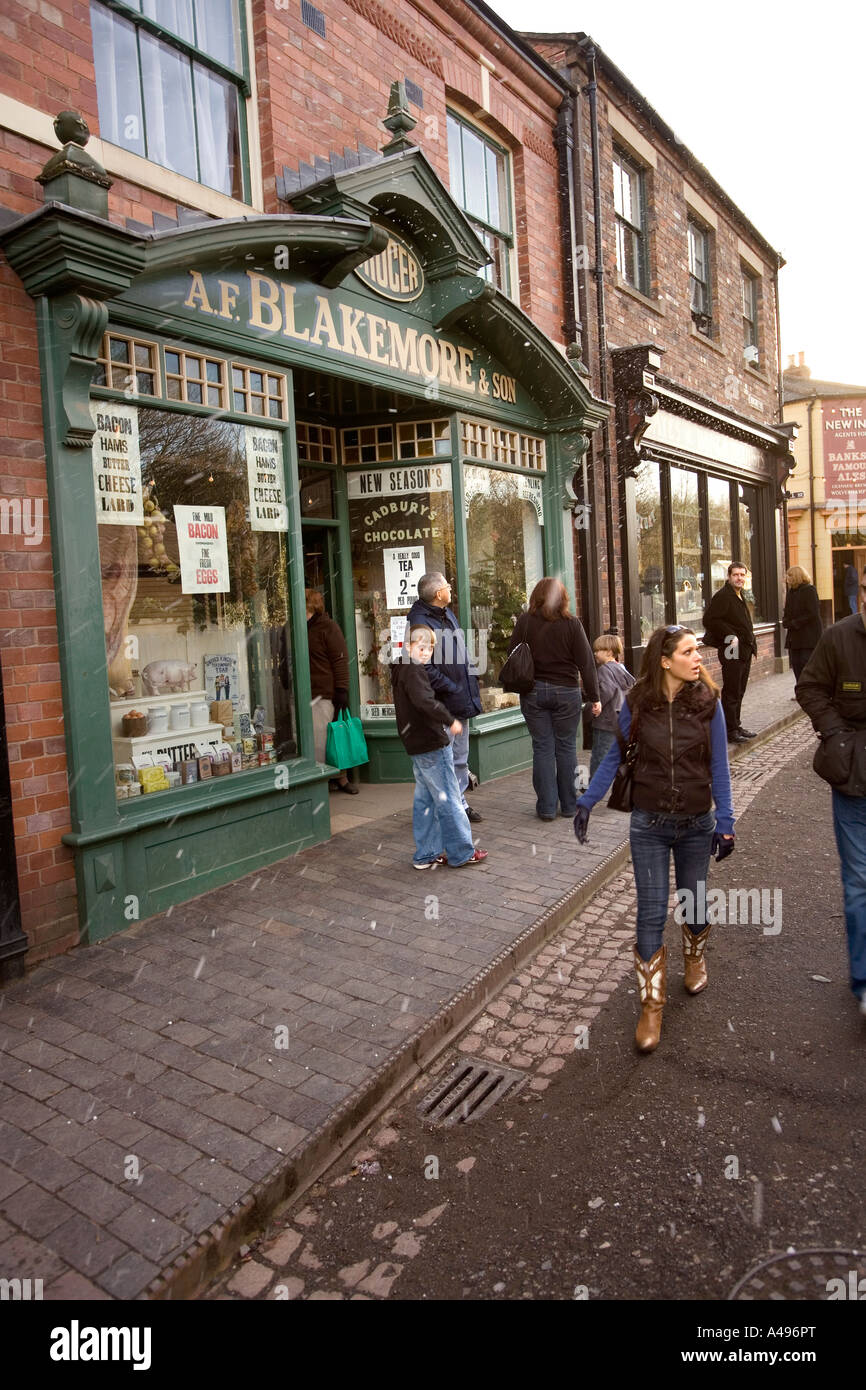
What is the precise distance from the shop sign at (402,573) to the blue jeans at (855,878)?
5.17 meters

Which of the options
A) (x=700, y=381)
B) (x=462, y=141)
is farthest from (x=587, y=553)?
(x=700, y=381)

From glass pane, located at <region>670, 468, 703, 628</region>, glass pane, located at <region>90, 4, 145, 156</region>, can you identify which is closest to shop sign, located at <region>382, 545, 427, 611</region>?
glass pane, located at <region>90, 4, 145, 156</region>

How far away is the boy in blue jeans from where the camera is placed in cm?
571

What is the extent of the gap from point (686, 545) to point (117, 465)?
1044cm

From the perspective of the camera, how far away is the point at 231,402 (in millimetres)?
5863

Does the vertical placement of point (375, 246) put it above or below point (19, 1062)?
above

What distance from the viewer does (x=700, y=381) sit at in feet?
45.9

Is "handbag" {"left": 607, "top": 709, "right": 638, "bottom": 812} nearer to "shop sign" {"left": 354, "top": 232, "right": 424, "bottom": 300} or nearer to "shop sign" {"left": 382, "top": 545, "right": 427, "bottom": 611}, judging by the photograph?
"shop sign" {"left": 354, "top": 232, "right": 424, "bottom": 300}

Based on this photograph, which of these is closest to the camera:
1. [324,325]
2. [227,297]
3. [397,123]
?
[227,297]

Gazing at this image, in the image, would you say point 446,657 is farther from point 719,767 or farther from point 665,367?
point 665,367

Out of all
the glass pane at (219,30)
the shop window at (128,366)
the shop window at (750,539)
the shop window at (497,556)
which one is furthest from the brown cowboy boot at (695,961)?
the shop window at (750,539)

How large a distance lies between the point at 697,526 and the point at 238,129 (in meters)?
9.81

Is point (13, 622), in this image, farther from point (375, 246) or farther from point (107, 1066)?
point (375, 246)

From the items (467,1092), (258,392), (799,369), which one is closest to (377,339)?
(258,392)
